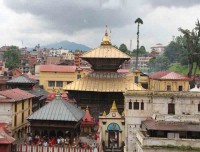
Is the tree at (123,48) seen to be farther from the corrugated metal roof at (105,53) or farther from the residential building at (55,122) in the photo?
the residential building at (55,122)

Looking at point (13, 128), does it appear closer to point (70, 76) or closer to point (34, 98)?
point (34, 98)

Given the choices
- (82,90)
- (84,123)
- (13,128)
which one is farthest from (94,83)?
(13,128)

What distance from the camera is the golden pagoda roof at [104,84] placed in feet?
155

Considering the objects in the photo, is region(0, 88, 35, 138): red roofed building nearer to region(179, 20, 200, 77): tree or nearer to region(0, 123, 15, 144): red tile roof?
region(0, 123, 15, 144): red tile roof

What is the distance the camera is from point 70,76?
85.2 metres

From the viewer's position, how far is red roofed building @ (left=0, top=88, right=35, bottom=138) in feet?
139

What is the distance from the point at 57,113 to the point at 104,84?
11.1 meters

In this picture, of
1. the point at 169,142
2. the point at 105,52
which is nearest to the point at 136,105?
the point at 169,142

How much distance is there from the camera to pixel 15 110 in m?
43.8

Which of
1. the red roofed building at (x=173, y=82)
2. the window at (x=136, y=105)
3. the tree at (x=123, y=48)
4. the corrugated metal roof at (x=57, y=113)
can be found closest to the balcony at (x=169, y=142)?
the corrugated metal roof at (x=57, y=113)

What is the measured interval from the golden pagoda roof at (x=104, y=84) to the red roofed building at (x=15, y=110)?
5432mm

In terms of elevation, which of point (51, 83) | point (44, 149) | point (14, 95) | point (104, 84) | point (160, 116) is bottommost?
point (44, 149)

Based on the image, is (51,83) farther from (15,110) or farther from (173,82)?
(15,110)

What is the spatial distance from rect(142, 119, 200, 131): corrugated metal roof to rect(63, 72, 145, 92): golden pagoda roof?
1174 centimetres
